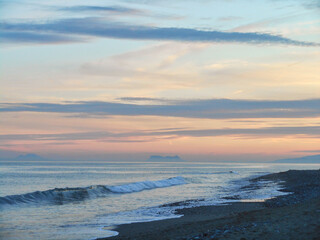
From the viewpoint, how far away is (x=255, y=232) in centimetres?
1317

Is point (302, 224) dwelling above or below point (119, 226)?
above

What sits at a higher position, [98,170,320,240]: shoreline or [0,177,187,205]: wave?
[98,170,320,240]: shoreline

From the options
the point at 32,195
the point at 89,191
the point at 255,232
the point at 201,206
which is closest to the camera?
the point at 255,232

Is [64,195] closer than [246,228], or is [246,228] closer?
[246,228]

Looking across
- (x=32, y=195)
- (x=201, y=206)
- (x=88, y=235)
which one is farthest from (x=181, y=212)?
(x=32, y=195)

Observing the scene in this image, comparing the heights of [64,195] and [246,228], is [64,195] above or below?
below

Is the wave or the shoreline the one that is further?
the wave

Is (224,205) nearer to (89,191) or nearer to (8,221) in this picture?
(8,221)

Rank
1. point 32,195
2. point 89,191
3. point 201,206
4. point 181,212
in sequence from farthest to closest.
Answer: point 89,191
point 32,195
point 201,206
point 181,212

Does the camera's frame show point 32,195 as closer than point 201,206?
No

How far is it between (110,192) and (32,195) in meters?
Result: 9.98

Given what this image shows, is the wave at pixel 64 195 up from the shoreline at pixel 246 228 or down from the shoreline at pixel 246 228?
down

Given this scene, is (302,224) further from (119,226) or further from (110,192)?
(110,192)

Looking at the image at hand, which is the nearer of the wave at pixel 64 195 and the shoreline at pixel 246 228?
the shoreline at pixel 246 228
